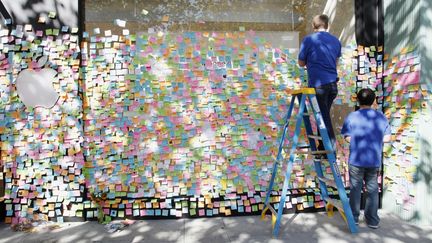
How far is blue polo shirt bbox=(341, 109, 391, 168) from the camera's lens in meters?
3.50

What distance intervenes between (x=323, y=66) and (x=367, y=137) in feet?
2.77

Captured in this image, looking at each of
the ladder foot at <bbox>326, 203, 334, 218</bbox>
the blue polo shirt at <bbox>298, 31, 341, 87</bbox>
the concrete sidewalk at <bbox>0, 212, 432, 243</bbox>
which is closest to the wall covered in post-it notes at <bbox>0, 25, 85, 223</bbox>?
the concrete sidewalk at <bbox>0, 212, 432, 243</bbox>

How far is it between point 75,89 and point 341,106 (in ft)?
10.3

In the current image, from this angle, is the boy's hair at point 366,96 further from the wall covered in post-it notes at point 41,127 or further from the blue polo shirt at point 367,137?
the wall covered in post-it notes at point 41,127

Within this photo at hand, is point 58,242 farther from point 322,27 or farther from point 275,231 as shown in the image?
point 322,27

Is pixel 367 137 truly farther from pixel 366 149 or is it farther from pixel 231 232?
pixel 231 232

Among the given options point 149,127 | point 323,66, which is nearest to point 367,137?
point 323,66

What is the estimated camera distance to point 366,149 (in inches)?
138

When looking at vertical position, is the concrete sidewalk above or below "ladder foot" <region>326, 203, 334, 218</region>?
below

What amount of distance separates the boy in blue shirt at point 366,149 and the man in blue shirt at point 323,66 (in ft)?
0.76

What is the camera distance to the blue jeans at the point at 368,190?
3562mm

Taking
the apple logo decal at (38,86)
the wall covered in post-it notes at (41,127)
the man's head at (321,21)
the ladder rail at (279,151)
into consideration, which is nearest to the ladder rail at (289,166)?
the ladder rail at (279,151)

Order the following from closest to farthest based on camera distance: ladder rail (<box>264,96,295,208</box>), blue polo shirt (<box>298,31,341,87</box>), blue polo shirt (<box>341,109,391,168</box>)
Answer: blue polo shirt (<box>341,109,391,168</box>) < blue polo shirt (<box>298,31,341,87</box>) < ladder rail (<box>264,96,295,208</box>)

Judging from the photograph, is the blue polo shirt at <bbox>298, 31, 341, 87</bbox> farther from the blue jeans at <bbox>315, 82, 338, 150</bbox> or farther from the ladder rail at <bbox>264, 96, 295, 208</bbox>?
the ladder rail at <bbox>264, 96, 295, 208</bbox>
